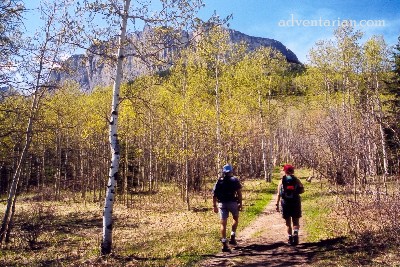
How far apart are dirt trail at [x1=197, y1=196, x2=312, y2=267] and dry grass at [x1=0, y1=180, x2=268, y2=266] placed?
636 mm

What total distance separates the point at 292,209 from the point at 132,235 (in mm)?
6732

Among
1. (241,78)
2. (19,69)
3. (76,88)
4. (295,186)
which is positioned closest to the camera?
(295,186)

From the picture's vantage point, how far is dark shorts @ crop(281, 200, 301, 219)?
8031mm

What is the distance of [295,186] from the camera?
813 centimetres

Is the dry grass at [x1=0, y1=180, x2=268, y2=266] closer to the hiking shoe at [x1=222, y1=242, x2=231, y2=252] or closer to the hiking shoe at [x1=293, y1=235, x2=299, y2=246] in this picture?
the hiking shoe at [x1=222, y1=242, x2=231, y2=252]

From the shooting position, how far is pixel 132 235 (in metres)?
12.5

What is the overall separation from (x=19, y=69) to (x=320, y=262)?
33.2 feet

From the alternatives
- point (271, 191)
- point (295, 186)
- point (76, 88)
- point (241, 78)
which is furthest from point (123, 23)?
point (76, 88)

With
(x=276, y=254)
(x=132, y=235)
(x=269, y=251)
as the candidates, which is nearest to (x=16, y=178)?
(x=132, y=235)

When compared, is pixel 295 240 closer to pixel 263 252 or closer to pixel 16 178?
pixel 263 252

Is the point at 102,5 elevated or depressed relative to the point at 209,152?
elevated

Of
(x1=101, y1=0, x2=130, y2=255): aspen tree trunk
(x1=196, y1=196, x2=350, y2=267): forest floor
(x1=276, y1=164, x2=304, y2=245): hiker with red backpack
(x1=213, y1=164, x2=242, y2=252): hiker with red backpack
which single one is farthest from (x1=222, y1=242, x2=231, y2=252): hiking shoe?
(x1=101, y1=0, x2=130, y2=255): aspen tree trunk

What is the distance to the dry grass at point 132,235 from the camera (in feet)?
27.9

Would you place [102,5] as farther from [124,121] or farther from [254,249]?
[124,121]
